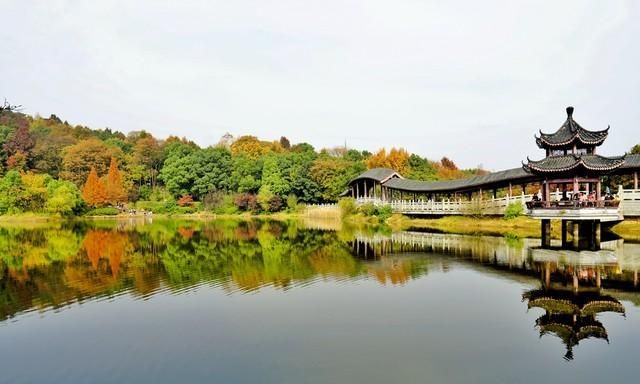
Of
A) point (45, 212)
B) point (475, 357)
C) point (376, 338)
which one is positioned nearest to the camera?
point (475, 357)

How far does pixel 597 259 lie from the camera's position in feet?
55.1

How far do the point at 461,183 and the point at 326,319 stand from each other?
92.9 ft

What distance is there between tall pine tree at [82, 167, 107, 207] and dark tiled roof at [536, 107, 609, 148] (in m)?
51.3

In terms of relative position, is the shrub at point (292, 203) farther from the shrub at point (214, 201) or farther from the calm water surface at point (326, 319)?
the calm water surface at point (326, 319)

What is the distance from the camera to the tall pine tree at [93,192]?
56.2 m

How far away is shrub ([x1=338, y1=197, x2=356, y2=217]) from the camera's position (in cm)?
4409

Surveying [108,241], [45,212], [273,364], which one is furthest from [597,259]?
[45,212]

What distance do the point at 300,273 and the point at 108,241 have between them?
16.3 meters

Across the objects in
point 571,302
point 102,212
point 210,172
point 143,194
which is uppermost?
point 210,172

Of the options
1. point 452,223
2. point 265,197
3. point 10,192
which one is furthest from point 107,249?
point 10,192

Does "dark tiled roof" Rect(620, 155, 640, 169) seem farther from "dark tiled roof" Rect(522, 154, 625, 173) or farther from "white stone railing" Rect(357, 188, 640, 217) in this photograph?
"dark tiled roof" Rect(522, 154, 625, 173)

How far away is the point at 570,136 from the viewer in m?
22.4

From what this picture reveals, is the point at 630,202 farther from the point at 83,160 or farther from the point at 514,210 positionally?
the point at 83,160

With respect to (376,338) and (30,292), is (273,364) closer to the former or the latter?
(376,338)
